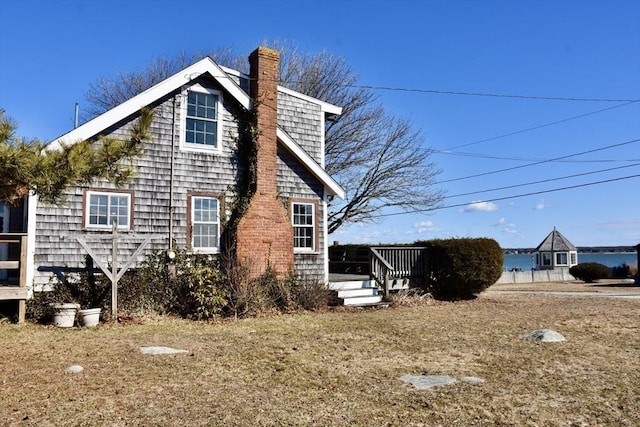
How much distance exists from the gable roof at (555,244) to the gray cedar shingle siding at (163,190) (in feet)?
108

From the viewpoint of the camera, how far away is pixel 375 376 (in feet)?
23.1

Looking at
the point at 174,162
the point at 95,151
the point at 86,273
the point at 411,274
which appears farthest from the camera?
the point at 411,274

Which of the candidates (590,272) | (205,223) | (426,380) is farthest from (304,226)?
(590,272)

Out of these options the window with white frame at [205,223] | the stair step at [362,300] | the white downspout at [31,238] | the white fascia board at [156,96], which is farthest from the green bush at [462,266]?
the white downspout at [31,238]

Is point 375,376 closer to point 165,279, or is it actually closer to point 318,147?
point 165,279

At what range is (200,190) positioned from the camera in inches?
549

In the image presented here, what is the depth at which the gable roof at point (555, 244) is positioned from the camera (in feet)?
138

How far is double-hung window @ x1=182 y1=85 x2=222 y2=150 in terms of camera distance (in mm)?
14031

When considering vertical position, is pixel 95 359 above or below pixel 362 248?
below

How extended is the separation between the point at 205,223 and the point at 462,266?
821 cm

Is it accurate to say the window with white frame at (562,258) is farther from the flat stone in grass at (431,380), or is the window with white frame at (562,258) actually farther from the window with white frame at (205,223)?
the flat stone in grass at (431,380)

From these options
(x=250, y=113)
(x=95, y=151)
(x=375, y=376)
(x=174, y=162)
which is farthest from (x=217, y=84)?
(x=375, y=376)

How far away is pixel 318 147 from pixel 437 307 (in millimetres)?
6319

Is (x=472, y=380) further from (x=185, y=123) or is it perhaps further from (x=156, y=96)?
(x=156, y=96)
